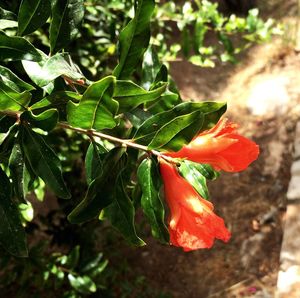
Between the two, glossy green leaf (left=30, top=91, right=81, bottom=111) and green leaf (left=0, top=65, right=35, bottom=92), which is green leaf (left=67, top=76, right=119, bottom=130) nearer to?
glossy green leaf (left=30, top=91, right=81, bottom=111)

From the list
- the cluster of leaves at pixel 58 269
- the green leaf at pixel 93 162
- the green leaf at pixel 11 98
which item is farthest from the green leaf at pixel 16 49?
the cluster of leaves at pixel 58 269

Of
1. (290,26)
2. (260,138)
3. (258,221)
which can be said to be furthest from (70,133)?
(290,26)

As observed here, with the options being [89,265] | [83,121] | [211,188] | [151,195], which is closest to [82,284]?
[89,265]

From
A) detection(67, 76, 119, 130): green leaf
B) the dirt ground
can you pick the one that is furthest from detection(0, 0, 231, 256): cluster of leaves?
the dirt ground

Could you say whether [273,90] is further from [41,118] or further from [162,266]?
[41,118]

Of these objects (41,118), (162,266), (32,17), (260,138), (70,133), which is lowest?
(162,266)
